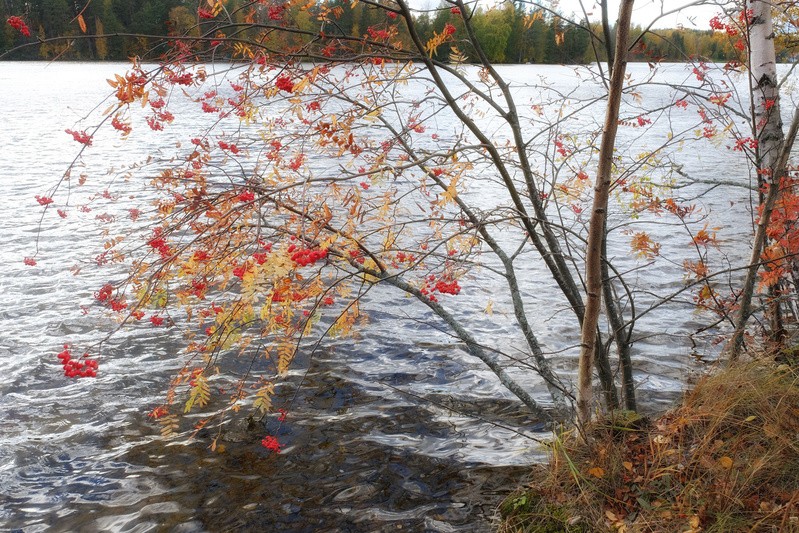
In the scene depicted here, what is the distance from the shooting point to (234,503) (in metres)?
4.75

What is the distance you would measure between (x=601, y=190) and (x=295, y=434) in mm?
3530

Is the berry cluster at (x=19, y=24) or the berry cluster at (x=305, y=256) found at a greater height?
the berry cluster at (x=19, y=24)

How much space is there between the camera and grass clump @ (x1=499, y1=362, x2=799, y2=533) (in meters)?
3.34

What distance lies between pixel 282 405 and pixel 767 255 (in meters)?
4.21

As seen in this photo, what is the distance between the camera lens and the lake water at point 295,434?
15.4 ft

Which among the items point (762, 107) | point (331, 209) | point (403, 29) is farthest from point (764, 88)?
point (331, 209)

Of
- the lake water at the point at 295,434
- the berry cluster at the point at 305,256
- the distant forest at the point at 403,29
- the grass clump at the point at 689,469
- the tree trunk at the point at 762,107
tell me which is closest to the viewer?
the berry cluster at the point at 305,256

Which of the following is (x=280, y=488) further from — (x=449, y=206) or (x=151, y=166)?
(x=151, y=166)

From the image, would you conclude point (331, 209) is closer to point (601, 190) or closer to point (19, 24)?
point (601, 190)

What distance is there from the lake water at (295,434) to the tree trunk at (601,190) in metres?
0.84

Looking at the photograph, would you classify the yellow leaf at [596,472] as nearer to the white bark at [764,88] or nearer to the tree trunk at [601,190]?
the tree trunk at [601,190]

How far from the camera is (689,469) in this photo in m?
3.69

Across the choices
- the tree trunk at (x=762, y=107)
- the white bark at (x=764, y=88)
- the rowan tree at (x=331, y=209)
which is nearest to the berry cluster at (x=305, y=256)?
A: the rowan tree at (x=331, y=209)

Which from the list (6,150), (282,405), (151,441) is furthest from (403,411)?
(6,150)
